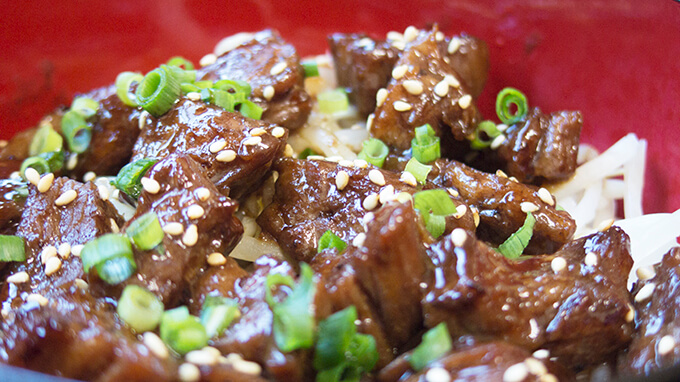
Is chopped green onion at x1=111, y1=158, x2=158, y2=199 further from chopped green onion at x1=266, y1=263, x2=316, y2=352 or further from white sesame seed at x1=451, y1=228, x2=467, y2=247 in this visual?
white sesame seed at x1=451, y1=228, x2=467, y2=247

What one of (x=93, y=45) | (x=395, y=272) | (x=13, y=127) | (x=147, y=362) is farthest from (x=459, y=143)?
(x=13, y=127)

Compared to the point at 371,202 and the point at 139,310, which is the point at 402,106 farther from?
the point at 139,310

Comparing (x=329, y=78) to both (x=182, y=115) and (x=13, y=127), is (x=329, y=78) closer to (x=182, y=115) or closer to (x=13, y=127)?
(x=182, y=115)

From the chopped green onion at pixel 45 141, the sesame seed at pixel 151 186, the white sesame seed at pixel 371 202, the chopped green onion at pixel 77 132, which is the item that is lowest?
the chopped green onion at pixel 45 141

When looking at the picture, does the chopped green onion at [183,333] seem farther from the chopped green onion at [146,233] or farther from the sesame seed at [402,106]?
the sesame seed at [402,106]

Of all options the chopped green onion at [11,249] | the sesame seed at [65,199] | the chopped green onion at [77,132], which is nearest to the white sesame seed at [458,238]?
the sesame seed at [65,199]

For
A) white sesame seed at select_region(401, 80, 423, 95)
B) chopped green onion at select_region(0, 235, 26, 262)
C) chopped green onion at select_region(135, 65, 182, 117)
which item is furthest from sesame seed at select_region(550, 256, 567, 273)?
chopped green onion at select_region(0, 235, 26, 262)
